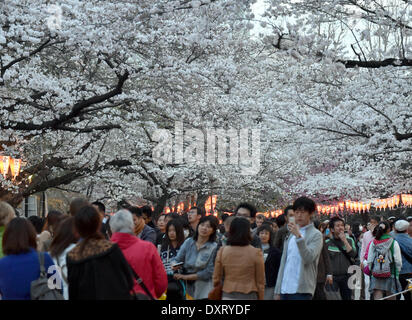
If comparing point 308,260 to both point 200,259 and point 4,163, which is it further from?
point 4,163

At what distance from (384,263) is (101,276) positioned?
6.66 metres

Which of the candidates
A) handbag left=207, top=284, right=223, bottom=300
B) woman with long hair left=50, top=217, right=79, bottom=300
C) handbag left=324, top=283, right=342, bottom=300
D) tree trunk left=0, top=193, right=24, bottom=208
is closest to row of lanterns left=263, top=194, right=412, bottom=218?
tree trunk left=0, top=193, right=24, bottom=208

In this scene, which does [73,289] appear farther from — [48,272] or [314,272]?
[314,272]

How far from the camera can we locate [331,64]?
9.53 m

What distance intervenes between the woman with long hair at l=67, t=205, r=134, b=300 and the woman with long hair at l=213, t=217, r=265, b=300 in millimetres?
1532

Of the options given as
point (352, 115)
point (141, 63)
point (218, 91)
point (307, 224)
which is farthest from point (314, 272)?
point (218, 91)

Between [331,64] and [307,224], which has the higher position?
[331,64]

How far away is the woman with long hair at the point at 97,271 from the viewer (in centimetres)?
541

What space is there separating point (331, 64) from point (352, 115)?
4.60 metres

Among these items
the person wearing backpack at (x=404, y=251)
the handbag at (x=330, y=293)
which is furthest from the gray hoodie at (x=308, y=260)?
the person wearing backpack at (x=404, y=251)

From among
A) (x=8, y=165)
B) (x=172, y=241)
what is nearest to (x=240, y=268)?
(x=172, y=241)

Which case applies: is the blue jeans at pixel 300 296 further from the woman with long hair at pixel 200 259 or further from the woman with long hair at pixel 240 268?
the woman with long hair at pixel 200 259

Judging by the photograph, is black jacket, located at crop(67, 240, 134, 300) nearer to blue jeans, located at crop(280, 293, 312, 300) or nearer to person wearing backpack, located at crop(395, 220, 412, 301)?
blue jeans, located at crop(280, 293, 312, 300)
